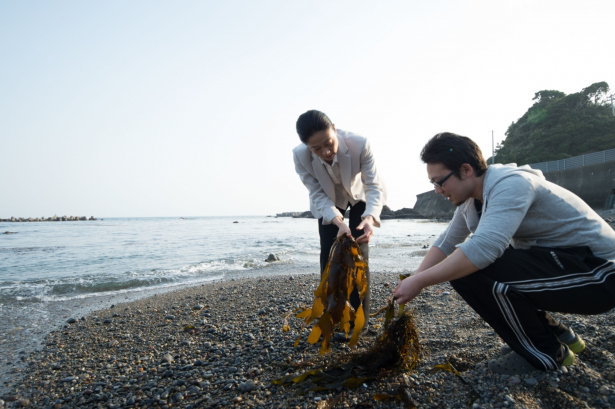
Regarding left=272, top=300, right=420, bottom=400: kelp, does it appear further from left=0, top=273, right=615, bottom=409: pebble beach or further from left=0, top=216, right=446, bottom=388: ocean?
left=0, top=216, right=446, bottom=388: ocean

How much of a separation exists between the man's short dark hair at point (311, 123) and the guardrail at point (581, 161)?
26.9 m

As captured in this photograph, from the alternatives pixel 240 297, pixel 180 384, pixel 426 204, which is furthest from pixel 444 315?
pixel 426 204

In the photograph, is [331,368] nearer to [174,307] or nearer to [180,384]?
[180,384]

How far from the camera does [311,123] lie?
9.23 ft

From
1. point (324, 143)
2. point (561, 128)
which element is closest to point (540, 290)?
point (324, 143)

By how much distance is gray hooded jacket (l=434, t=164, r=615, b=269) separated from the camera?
5.93 ft

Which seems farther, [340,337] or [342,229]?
[340,337]

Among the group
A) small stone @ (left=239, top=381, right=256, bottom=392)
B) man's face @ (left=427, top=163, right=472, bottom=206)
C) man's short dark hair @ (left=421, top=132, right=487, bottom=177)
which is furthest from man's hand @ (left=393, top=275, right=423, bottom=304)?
small stone @ (left=239, top=381, right=256, bottom=392)

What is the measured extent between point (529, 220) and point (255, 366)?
2.13 metres

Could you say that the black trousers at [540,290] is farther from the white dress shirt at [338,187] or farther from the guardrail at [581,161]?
the guardrail at [581,161]

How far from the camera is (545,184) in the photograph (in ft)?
6.43

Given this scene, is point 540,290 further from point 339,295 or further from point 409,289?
point 339,295

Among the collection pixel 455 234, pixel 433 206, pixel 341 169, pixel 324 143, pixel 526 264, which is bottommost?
pixel 526 264

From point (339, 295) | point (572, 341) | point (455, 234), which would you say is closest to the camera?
point (572, 341)
